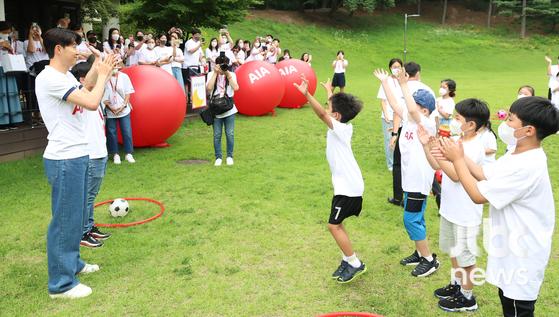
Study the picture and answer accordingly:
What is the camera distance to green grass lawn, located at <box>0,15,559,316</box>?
4.49 meters

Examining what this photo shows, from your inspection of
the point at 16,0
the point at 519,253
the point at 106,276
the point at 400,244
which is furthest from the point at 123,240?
the point at 16,0

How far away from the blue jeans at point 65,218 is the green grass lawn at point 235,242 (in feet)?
0.82

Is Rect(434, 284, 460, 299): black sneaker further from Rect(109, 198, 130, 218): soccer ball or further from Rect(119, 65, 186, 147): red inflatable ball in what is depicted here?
Rect(119, 65, 186, 147): red inflatable ball

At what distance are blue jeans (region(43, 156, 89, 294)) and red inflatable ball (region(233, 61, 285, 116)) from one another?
9.55m

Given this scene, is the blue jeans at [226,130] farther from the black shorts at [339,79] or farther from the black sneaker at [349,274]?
the black shorts at [339,79]

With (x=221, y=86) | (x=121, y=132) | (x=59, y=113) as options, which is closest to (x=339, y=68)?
(x=221, y=86)

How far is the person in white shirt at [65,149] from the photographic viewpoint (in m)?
4.23

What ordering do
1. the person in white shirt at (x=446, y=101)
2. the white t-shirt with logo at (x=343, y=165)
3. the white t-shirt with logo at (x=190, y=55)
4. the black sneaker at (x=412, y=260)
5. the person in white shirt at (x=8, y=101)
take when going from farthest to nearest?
the white t-shirt with logo at (x=190, y=55) < the person in white shirt at (x=8, y=101) < the person in white shirt at (x=446, y=101) < the black sneaker at (x=412, y=260) < the white t-shirt with logo at (x=343, y=165)

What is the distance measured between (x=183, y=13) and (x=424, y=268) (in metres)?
17.6

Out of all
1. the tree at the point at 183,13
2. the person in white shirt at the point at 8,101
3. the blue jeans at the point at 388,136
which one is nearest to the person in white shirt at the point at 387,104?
the blue jeans at the point at 388,136

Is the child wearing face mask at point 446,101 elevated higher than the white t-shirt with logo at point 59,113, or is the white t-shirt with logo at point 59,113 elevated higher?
the white t-shirt with logo at point 59,113

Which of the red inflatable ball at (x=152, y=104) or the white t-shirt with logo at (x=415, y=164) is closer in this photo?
the white t-shirt with logo at (x=415, y=164)

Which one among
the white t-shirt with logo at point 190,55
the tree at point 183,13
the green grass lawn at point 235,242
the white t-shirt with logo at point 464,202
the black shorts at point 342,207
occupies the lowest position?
the green grass lawn at point 235,242

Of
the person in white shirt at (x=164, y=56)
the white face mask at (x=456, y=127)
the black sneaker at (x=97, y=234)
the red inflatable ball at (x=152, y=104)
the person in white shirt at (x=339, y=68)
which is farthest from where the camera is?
the person in white shirt at (x=339, y=68)
